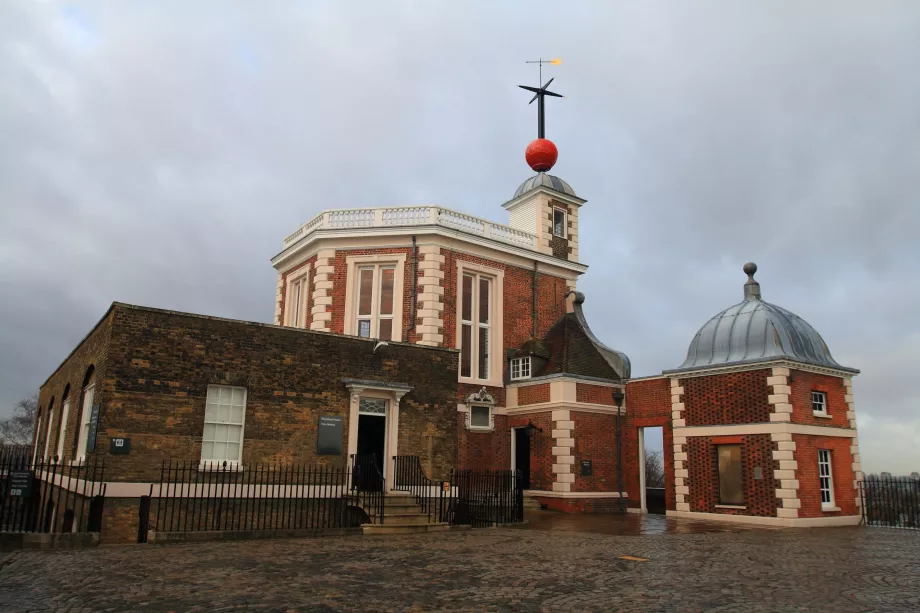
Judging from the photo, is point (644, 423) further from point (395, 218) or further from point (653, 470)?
point (653, 470)

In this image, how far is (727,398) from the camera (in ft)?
67.2

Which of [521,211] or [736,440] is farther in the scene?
[521,211]

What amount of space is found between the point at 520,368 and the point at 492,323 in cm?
199

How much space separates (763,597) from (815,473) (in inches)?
Result: 513

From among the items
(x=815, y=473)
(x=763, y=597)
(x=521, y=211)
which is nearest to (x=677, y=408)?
(x=815, y=473)

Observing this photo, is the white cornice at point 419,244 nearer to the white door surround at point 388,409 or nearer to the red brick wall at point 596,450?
the red brick wall at point 596,450

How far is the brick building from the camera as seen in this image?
599 inches

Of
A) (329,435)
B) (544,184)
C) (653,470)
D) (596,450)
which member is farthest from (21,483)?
(653,470)

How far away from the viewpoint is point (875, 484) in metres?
20.3

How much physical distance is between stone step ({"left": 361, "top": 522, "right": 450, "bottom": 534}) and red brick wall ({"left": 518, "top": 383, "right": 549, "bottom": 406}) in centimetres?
900

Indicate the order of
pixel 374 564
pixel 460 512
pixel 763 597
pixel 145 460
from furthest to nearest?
pixel 460 512 → pixel 145 460 → pixel 374 564 → pixel 763 597

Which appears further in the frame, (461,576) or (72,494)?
(72,494)

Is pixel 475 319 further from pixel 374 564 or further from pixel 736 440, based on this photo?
pixel 374 564

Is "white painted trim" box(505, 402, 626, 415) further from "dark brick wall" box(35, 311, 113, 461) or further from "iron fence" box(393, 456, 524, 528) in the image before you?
"dark brick wall" box(35, 311, 113, 461)
